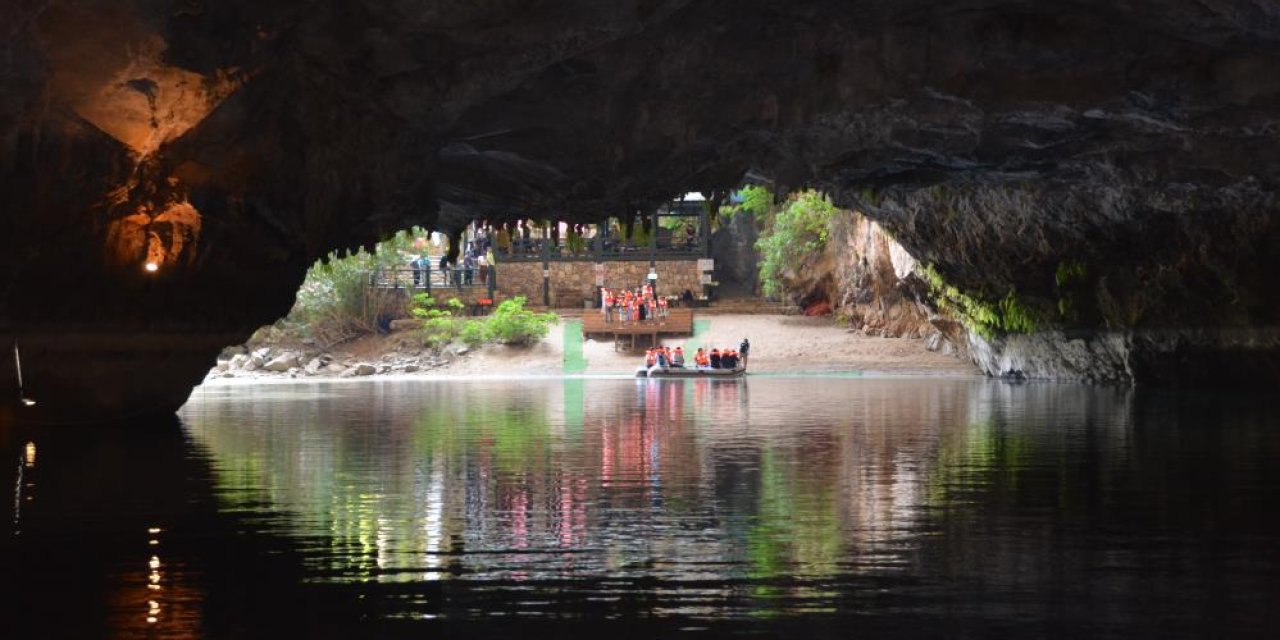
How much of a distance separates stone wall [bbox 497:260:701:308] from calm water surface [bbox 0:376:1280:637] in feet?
137

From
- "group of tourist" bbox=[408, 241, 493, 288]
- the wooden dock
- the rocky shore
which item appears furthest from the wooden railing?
the wooden dock

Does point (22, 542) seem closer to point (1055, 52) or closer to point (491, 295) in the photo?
point (1055, 52)

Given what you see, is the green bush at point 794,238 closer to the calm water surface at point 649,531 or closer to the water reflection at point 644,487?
the water reflection at point 644,487

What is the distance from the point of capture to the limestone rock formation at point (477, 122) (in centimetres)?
1566

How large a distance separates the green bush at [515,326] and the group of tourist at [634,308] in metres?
2.52

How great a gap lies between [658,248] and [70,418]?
141 ft

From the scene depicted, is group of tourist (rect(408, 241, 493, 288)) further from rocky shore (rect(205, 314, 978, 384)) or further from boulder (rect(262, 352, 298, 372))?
boulder (rect(262, 352, 298, 372))

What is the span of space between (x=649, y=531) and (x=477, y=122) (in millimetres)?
9377

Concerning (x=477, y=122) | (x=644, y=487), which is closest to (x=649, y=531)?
(x=644, y=487)

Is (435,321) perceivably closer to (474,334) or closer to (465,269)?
(474,334)

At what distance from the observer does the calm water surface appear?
7.83m

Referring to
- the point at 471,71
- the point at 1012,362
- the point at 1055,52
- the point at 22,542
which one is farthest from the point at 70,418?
the point at 1012,362

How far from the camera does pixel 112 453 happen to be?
712 inches

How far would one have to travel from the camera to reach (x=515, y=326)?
2179 inches
